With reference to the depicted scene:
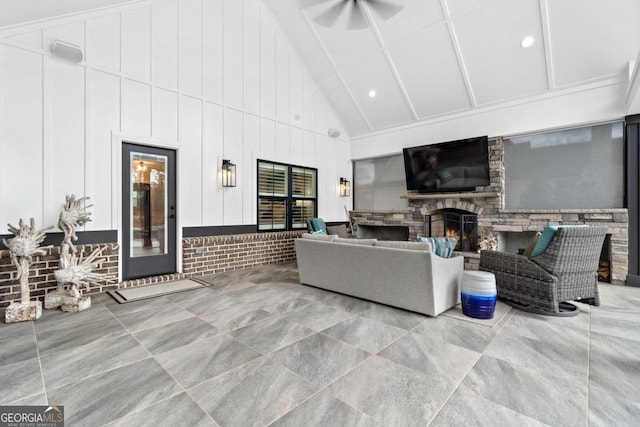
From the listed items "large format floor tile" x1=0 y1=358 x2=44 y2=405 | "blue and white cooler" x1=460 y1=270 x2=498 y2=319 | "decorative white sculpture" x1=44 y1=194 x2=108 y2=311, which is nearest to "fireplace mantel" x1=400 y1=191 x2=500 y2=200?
"blue and white cooler" x1=460 y1=270 x2=498 y2=319

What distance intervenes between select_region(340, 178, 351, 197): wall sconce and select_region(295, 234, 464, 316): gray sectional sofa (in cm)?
383

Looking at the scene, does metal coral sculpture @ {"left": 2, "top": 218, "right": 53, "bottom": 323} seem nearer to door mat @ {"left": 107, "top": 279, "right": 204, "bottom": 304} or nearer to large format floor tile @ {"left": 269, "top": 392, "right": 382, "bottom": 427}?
door mat @ {"left": 107, "top": 279, "right": 204, "bottom": 304}

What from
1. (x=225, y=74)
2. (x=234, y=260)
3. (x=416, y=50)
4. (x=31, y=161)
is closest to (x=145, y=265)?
(x=234, y=260)

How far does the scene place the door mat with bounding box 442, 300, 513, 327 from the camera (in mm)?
2916

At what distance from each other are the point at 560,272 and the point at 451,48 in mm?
4189

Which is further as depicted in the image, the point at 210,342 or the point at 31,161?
the point at 31,161

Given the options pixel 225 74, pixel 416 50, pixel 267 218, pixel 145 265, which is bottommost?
pixel 145 265

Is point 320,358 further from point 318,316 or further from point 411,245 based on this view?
point 411,245

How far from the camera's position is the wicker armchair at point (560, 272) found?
10.2 feet

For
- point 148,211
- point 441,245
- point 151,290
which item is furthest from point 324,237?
point 148,211

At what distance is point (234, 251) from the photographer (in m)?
5.43

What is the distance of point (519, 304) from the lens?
341 centimetres

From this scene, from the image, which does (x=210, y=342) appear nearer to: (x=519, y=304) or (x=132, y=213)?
(x=132, y=213)

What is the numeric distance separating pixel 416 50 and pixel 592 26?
2536 millimetres
